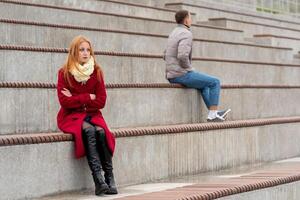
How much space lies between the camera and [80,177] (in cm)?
673

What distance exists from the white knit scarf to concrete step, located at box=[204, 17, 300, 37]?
10736 millimetres

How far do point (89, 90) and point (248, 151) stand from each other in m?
2.44

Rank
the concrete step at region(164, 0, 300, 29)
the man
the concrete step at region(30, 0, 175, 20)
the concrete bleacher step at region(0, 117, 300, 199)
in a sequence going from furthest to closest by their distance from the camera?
the concrete step at region(164, 0, 300, 29)
the concrete step at region(30, 0, 175, 20)
the man
the concrete bleacher step at region(0, 117, 300, 199)

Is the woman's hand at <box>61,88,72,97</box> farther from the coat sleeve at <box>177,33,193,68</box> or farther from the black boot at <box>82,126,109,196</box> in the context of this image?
the coat sleeve at <box>177,33,193,68</box>

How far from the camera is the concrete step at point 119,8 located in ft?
45.9

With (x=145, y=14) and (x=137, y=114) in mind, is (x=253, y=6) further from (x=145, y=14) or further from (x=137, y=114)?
(x=137, y=114)

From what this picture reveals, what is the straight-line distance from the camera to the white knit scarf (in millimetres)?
6977

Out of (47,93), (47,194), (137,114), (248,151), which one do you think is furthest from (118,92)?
(47,194)

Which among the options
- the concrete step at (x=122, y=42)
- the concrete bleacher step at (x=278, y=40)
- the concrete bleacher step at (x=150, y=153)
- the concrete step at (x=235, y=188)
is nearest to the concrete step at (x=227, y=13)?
→ the concrete bleacher step at (x=278, y=40)

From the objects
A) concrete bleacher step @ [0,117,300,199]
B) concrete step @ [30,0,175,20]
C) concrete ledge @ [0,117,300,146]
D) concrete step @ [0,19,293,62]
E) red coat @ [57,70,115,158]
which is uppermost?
concrete step @ [30,0,175,20]

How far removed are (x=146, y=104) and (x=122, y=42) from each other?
3.38 meters

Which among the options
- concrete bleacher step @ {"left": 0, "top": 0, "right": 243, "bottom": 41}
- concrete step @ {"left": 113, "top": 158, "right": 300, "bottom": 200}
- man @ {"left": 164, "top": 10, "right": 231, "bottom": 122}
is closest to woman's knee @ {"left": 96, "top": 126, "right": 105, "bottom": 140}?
concrete step @ {"left": 113, "top": 158, "right": 300, "bottom": 200}

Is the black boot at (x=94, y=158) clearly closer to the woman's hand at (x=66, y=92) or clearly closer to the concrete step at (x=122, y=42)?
the woman's hand at (x=66, y=92)

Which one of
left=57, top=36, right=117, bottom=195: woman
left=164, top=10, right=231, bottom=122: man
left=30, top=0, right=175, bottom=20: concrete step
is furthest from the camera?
left=30, top=0, right=175, bottom=20: concrete step
